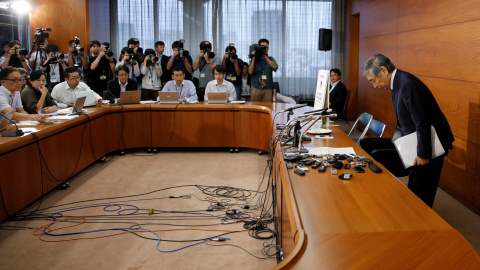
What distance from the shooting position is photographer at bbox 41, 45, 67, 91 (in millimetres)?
7408

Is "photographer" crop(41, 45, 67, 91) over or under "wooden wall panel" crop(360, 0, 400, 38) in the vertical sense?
under

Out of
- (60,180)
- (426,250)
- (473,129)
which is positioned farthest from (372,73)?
(60,180)

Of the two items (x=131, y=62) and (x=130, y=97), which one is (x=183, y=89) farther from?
(x=131, y=62)

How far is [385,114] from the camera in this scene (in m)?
7.21

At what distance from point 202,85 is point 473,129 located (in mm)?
5158

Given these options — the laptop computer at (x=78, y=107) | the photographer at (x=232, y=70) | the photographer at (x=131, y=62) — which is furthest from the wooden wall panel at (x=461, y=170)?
the photographer at (x=131, y=62)

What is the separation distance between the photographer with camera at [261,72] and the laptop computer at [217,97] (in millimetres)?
916

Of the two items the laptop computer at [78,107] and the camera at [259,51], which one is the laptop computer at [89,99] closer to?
the laptop computer at [78,107]

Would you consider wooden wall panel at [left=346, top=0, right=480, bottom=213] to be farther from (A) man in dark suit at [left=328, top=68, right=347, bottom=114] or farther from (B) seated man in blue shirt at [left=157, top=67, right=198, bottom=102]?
(B) seated man in blue shirt at [left=157, top=67, right=198, bottom=102]

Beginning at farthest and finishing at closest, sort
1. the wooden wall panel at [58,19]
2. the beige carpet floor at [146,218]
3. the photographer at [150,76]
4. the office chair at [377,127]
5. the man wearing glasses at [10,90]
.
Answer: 1. the wooden wall panel at [58,19]
2. the photographer at [150,76]
3. the man wearing glasses at [10,90]
4. the office chair at [377,127]
5. the beige carpet floor at [146,218]

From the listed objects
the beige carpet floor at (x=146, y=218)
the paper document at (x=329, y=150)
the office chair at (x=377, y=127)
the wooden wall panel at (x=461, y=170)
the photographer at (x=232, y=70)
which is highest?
the photographer at (x=232, y=70)

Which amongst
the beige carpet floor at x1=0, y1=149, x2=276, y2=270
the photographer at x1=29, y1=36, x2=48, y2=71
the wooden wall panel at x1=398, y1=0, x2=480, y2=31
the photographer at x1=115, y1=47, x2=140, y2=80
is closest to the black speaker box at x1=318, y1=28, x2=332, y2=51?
the wooden wall panel at x1=398, y1=0, x2=480, y2=31

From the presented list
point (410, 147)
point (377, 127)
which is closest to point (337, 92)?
point (377, 127)

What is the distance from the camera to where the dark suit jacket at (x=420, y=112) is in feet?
10.3
